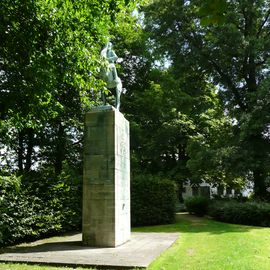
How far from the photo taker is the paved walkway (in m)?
9.63

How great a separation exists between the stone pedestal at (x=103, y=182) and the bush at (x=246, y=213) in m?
9.54

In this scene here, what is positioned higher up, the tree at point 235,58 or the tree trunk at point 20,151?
the tree at point 235,58

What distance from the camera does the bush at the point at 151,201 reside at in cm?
2139

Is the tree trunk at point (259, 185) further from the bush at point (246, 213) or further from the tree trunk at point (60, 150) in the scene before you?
the tree trunk at point (60, 150)

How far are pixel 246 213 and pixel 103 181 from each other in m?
10.9

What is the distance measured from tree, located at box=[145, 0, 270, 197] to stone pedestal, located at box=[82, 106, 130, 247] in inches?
424

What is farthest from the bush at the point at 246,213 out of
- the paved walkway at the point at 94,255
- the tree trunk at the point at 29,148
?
the tree trunk at the point at 29,148

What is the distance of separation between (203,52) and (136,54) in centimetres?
748

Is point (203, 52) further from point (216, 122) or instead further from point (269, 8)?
point (216, 122)

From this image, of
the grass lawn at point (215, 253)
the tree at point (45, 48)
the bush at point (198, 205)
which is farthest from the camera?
the bush at point (198, 205)

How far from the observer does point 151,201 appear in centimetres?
2166

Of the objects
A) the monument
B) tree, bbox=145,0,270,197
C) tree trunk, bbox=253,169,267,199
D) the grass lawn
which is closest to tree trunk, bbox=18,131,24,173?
tree, bbox=145,0,270,197

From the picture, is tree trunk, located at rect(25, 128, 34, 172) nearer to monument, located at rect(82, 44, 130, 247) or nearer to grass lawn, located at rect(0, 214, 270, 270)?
monument, located at rect(82, 44, 130, 247)

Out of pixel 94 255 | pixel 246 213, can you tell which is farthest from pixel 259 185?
pixel 94 255
